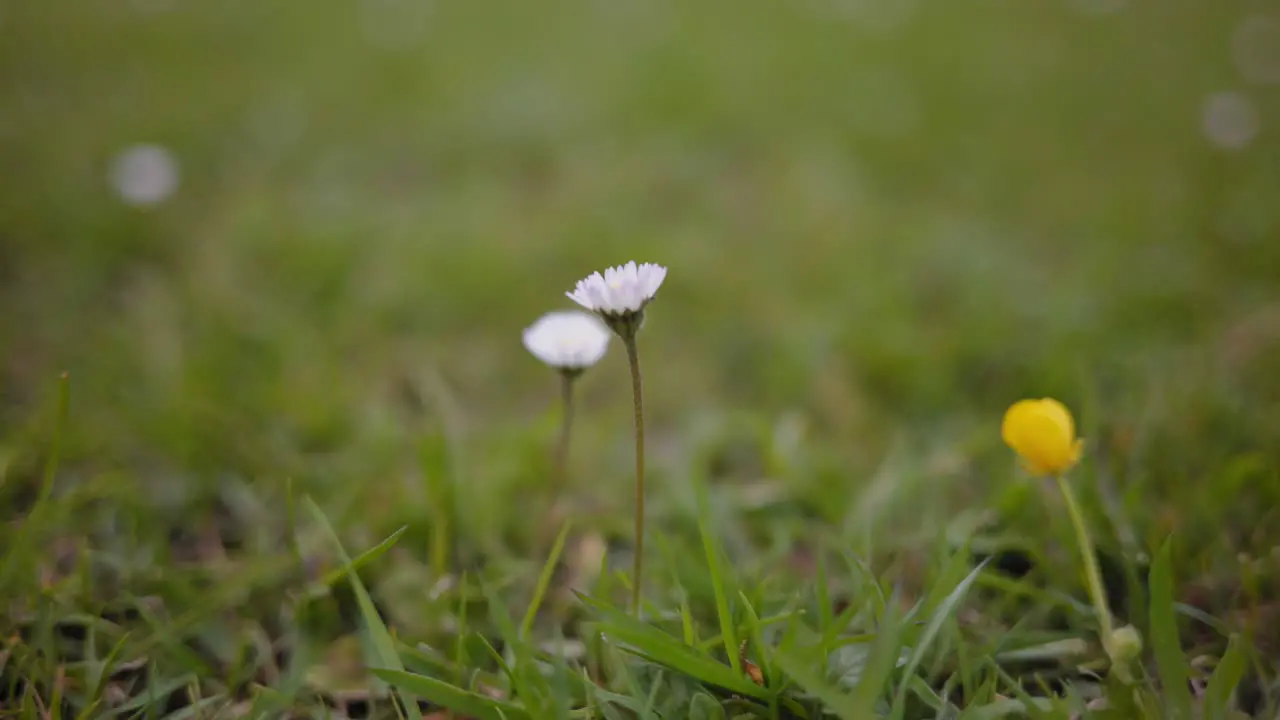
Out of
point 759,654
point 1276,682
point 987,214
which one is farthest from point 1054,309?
point 759,654

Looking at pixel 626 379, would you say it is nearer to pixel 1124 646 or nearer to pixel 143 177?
pixel 1124 646

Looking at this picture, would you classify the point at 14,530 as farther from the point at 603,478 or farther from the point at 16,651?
the point at 603,478

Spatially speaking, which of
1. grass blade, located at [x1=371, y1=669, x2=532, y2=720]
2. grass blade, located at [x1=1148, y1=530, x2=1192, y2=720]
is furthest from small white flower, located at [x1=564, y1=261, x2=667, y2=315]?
grass blade, located at [x1=1148, y1=530, x2=1192, y2=720]

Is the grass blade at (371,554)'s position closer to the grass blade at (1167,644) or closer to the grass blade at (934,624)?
the grass blade at (934,624)

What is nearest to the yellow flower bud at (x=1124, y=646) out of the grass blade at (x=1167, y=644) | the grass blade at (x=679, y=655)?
the grass blade at (x=1167, y=644)

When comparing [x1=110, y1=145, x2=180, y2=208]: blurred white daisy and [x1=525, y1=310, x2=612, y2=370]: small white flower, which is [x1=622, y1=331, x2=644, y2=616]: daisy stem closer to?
[x1=525, y1=310, x2=612, y2=370]: small white flower

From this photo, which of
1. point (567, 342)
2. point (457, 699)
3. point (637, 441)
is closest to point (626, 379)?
point (567, 342)
